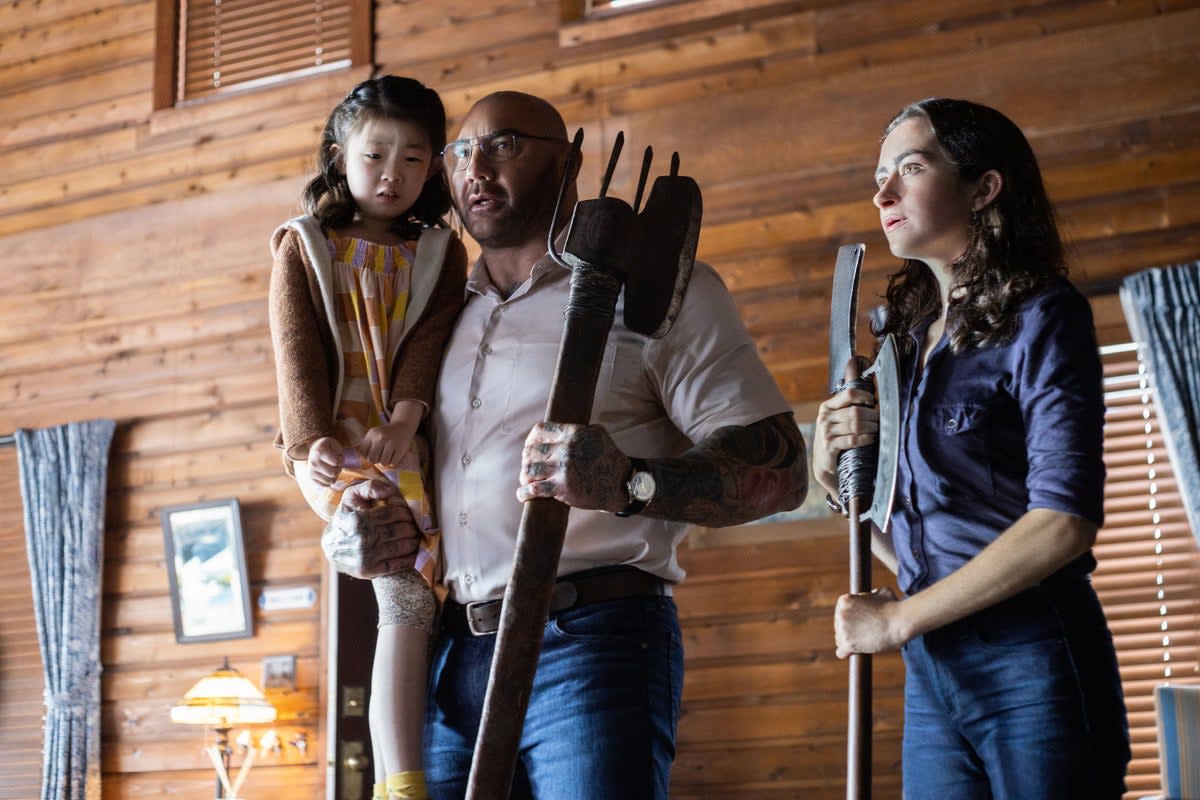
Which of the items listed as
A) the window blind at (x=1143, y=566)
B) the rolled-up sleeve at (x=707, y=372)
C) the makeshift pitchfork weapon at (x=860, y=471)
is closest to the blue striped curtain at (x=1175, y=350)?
the window blind at (x=1143, y=566)

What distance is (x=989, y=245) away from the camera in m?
1.91

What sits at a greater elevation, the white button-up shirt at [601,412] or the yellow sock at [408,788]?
the white button-up shirt at [601,412]

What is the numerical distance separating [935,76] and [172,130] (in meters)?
3.99

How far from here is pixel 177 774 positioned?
6590 millimetres

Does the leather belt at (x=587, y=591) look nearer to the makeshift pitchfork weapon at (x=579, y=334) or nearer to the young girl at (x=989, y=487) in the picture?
the makeshift pitchfork weapon at (x=579, y=334)

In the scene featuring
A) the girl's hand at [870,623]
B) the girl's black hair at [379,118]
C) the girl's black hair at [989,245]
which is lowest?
the girl's hand at [870,623]

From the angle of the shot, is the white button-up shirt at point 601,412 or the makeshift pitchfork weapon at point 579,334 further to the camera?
the white button-up shirt at point 601,412

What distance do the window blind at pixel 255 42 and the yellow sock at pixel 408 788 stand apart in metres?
5.61

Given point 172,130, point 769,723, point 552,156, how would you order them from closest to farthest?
point 552,156 < point 769,723 < point 172,130

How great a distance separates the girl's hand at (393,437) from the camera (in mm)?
1979

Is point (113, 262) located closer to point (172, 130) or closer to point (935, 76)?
point (172, 130)

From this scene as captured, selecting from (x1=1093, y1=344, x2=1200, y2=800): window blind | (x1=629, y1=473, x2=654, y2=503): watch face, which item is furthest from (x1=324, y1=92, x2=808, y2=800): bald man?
(x1=1093, y1=344, x2=1200, y2=800): window blind

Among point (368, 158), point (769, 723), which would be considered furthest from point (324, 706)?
point (368, 158)

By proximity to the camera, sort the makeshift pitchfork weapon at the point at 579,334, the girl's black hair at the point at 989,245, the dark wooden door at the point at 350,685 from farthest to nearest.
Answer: the dark wooden door at the point at 350,685, the girl's black hair at the point at 989,245, the makeshift pitchfork weapon at the point at 579,334
